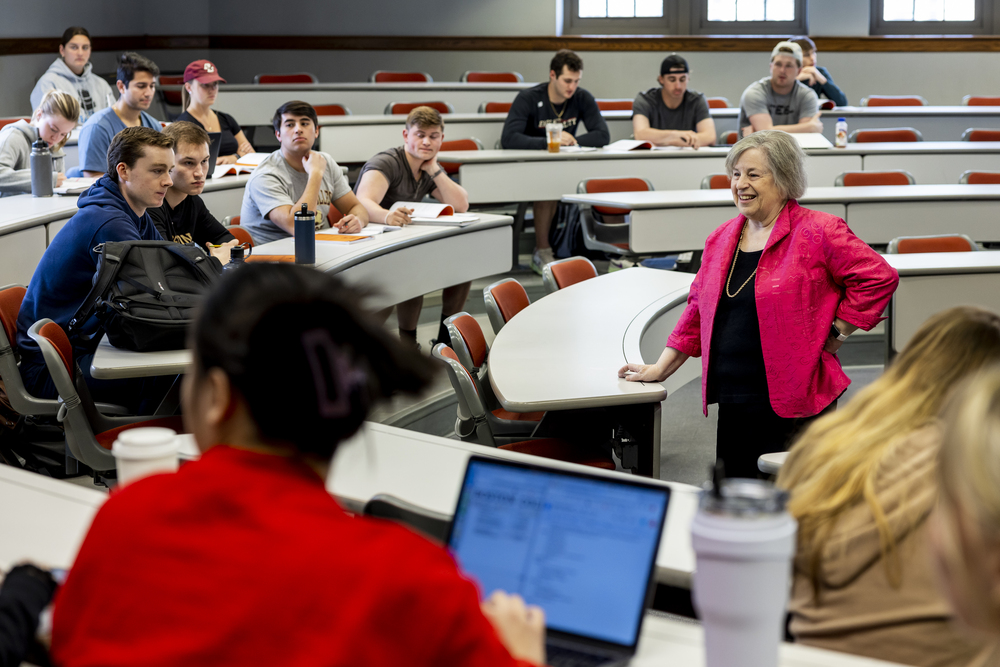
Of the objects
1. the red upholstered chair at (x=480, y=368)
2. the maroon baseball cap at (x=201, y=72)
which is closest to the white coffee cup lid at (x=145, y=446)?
the red upholstered chair at (x=480, y=368)

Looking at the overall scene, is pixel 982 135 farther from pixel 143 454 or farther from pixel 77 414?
pixel 143 454

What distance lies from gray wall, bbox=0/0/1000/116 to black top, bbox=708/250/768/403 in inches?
308

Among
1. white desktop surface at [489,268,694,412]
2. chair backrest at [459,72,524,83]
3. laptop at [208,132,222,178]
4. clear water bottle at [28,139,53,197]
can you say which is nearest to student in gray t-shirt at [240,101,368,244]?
clear water bottle at [28,139,53,197]

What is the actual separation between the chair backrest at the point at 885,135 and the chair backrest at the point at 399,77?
4.24m

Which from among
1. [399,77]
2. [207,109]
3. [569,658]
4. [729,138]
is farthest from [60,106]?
[399,77]

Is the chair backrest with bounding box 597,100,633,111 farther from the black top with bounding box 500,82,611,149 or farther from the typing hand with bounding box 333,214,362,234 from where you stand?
the typing hand with bounding box 333,214,362,234

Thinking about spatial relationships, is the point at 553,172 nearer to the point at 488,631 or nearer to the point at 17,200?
the point at 17,200

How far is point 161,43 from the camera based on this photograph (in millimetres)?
10031

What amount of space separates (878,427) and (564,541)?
44 cm

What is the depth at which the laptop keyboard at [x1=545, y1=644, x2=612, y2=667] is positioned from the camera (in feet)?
3.72

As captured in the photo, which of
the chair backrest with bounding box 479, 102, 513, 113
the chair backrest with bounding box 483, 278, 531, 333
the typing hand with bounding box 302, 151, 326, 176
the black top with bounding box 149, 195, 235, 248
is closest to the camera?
the chair backrest with bounding box 483, 278, 531, 333

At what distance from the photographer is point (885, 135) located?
281 inches

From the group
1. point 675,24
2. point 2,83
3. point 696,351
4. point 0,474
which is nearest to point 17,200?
point 0,474

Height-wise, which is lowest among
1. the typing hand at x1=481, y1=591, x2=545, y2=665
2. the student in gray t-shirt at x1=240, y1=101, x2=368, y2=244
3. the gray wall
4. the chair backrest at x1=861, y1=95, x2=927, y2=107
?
the typing hand at x1=481, y1=591, x2=545, y2=665
